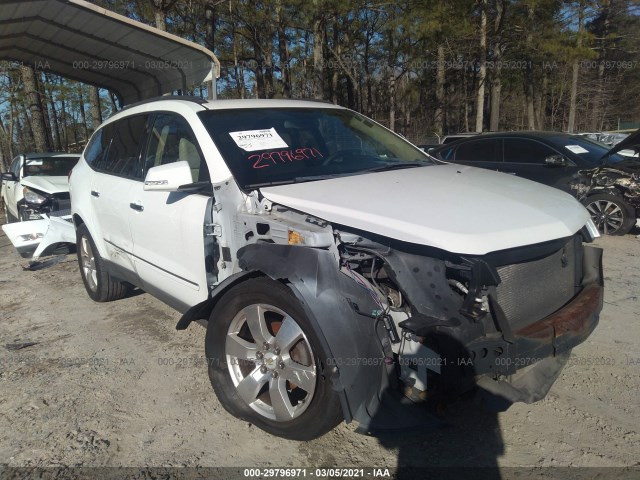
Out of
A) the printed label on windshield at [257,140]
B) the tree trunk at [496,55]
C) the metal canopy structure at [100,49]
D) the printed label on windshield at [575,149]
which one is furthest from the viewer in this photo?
the tree trunk at [496,55]

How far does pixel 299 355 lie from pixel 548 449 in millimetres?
1434

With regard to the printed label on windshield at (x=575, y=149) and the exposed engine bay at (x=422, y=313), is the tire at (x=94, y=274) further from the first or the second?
the printed label on windshield at (x=575, y=149)

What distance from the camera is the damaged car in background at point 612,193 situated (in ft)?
24.0

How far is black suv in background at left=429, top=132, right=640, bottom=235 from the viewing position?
7.36m

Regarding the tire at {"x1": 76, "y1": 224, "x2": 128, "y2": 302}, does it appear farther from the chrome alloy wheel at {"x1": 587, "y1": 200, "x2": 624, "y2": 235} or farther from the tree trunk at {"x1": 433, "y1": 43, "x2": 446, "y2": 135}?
the tree trunk at {"x1": 433, "y1": 43, "x2": 446, "y2": 135}

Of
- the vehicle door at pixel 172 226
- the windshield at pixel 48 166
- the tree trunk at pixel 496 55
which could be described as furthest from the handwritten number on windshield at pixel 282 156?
the tree trunk at pixel 496 55

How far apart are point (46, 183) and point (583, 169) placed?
867 centimetres

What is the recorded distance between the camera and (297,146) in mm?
3512

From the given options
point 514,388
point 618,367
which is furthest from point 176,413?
point 618,367

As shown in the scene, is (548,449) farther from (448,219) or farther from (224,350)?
(224,350)

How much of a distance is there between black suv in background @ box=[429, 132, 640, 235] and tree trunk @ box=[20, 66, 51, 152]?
13.5 m

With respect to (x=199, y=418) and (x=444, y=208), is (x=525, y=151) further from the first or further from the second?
(x=199, y=418)

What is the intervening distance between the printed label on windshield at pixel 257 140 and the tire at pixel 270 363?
1.02 m

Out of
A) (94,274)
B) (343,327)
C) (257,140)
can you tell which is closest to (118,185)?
(94,274)
